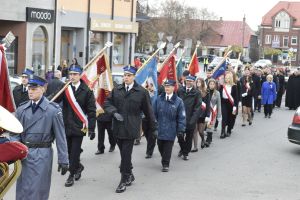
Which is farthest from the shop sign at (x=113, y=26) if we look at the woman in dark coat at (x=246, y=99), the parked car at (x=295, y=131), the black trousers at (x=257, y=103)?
the parked car at (x=295, y=131)

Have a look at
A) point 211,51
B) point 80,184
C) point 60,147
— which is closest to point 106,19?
point 80,184

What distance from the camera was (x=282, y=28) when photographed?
371 feet

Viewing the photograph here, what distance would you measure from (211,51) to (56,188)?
319ft

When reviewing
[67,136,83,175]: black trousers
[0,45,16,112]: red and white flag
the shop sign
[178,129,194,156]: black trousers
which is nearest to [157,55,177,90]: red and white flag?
[178,129,194,156]: black trousers

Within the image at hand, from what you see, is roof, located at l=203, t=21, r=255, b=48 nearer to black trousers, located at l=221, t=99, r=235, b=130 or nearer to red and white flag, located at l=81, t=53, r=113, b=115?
black trousers, located at l=221, t=99, r=235, b=130

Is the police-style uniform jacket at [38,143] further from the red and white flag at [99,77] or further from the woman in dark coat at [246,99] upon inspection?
the woman in dark coat at [246,99]

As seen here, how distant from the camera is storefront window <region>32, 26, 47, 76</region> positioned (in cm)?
3097

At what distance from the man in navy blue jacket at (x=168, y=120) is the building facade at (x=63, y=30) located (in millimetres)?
18898

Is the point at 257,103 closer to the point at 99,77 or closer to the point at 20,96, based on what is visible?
the point at 99,77

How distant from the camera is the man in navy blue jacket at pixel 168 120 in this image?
1095 cm

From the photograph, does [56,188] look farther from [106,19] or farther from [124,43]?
[124,43]

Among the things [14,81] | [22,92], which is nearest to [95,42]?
[14,81]

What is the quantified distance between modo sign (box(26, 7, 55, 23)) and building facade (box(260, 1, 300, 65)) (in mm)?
84506

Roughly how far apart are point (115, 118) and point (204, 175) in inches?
88.8
